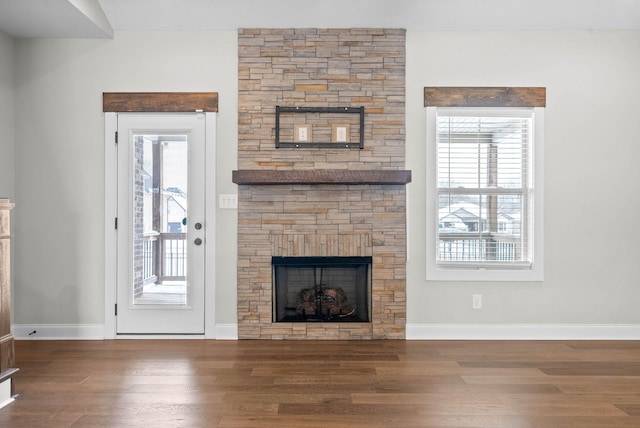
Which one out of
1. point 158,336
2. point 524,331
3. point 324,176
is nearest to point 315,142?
point 324,176

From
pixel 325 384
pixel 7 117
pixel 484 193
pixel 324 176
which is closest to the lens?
pixel 325 384

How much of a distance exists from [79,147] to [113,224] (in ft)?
2.44

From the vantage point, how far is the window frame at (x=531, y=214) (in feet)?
13.4

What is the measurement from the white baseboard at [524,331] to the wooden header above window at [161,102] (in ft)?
8.68

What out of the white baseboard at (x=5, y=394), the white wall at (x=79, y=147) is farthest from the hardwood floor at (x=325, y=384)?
the white wall at (x=79, y=147)

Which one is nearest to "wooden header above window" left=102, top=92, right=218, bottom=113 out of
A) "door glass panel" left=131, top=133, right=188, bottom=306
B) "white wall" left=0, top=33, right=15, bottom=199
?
"door glass panel" left=131, top=133, right=188, bottom=306

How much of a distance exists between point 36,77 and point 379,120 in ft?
9.97

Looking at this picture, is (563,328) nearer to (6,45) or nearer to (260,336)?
(260,336)

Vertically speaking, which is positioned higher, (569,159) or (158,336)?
(569,159)

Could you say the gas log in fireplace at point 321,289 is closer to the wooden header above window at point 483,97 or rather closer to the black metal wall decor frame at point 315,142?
the black metal wall decor frame at point 315,142

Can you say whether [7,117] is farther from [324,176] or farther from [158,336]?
[324,176]

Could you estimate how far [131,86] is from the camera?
4074 millimetres

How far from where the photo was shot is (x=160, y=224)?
Result: 161 inches

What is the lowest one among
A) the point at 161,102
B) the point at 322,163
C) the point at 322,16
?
the point at 322,163
